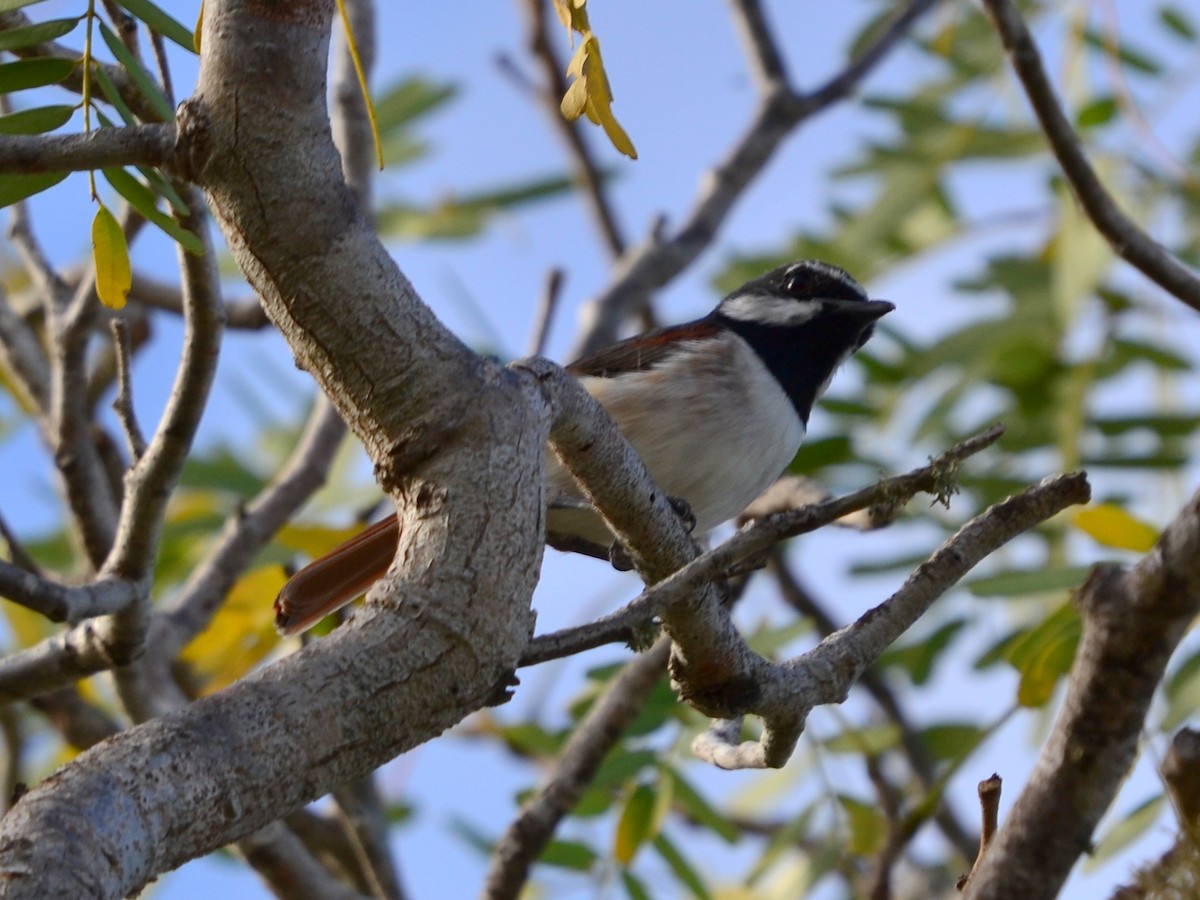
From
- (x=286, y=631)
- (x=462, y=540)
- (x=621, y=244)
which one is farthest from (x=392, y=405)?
(x=621, y=244)

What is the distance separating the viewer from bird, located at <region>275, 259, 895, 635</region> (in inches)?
163

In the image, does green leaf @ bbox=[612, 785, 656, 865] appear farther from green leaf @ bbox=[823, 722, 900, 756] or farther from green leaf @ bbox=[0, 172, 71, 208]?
green leaf @ bbox=[0, 172, 71, 208]

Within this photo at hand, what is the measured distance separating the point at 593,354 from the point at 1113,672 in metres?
2.57

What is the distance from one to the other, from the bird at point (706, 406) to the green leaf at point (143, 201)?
1.36 metres

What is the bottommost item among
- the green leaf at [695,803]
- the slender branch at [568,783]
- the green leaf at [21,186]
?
the green leaf at [695,803]

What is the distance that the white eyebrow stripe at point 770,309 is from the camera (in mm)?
5137

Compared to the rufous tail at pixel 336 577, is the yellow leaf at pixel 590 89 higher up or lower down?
lower down

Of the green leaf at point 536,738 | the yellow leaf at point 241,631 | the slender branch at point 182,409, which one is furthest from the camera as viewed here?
the green leaf at point 536,738

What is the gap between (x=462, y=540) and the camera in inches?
75.1

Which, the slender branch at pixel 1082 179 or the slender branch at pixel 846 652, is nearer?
the slender branch at pixel 846 652

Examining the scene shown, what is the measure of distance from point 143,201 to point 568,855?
8.58 feet

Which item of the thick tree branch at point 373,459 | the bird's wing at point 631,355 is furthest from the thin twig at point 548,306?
the thick tree branch at point 373,459

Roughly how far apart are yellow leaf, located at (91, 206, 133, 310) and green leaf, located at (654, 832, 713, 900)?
2565 millimetres

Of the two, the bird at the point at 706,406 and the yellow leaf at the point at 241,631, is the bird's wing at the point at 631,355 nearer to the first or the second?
the bird at the point at 706,406
